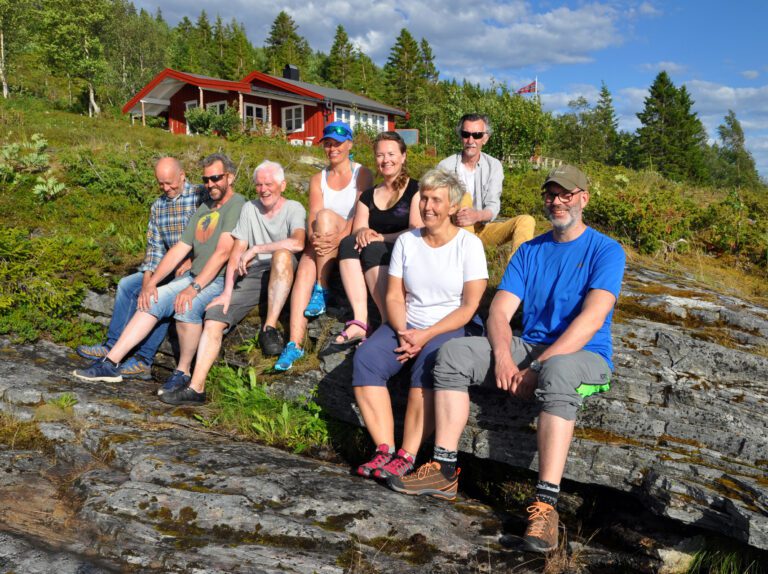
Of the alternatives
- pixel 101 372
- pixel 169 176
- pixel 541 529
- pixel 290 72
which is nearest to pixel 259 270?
pixel 169 176

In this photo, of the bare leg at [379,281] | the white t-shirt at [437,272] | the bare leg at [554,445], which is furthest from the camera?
the bare leg at [379,281]

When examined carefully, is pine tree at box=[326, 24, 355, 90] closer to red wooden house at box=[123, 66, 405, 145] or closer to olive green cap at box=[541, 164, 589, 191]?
red wooden house at box=[123, 66, 405, 145]

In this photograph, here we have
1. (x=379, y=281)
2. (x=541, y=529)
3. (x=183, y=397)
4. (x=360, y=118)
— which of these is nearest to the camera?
(x=541, y=529)

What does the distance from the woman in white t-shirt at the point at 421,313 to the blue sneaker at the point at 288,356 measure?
1.05m

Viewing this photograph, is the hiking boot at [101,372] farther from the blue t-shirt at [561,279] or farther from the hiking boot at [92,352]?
the blue t-shirt at [561,279]

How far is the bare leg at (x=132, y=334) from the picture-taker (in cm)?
498

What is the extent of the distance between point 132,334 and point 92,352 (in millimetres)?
651

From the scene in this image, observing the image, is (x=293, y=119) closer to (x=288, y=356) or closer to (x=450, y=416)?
(x=288, y=356)

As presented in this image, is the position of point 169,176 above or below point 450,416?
above

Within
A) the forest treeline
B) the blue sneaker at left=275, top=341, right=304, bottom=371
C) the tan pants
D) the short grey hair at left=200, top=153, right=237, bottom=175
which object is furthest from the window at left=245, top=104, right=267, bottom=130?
the blue sneaker at left=275, top=341, right=304, bottom=371

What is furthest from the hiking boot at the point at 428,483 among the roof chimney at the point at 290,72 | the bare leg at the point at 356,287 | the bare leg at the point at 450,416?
the roof chimney at the point at 290,72

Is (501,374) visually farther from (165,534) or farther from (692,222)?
(692,222)

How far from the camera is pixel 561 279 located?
138 inches

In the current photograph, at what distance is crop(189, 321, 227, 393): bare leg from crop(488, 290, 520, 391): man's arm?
2.47m
